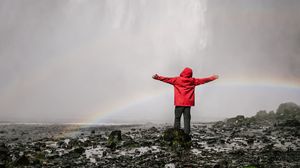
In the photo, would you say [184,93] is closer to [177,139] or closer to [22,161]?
[177,139]

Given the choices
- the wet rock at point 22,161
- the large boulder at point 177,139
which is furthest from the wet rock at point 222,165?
the wet rock at point 22,161

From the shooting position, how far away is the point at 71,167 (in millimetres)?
8711

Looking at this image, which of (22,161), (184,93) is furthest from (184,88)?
(22,161)

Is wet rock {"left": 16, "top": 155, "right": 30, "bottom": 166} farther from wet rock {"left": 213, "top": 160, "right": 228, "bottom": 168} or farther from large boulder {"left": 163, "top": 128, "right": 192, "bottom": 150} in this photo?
large boulder {"left": 163, "top": 128, "right": 192, "bottom": 150}

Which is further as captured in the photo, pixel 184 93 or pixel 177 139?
pixel 184 93

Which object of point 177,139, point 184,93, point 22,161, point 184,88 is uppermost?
point 184,88

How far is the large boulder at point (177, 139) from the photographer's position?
12.4 meters

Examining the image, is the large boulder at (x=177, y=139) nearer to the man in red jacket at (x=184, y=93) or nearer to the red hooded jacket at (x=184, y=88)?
the man in red jacket at (x=184, y=93)

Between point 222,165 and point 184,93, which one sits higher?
point 184,93

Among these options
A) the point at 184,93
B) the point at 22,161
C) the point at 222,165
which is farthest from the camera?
the point at 184,93

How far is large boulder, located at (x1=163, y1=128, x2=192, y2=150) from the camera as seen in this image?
12438mm

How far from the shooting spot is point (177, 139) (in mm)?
12805

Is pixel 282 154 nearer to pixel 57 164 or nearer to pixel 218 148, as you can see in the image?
pixel 218 148

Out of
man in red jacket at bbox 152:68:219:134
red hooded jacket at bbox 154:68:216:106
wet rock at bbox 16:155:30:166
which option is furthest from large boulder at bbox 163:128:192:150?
wet rock at bbox 16:155:30:166
